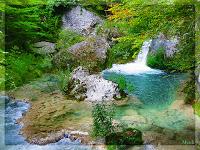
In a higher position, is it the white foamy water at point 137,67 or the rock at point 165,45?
the rock at point 165,45

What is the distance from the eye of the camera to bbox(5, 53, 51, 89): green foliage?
41.2ft

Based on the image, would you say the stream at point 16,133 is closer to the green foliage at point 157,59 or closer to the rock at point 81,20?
the green foliage at point 157,59

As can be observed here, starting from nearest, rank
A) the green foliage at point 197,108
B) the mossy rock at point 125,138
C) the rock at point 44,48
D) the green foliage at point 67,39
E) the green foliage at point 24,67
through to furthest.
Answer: the mossy rock at point 125,138 → the green foliage at point 197,108 → the green foliage at point 24,67 → the rock at point 44,48 → the green foliage at point 67,39

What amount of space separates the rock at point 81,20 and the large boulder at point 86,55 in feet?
9.98

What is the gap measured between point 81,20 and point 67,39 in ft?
6.29

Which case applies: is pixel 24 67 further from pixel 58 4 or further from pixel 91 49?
pixel 58 4

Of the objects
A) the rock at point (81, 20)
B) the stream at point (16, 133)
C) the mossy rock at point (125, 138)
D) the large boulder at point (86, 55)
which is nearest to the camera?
the mossy rock at point (125, 138)

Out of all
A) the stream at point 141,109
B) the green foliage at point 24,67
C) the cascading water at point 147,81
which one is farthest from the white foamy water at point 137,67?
the green foliage at point 24,67

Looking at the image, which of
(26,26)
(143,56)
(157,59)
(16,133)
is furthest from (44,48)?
(16,133)

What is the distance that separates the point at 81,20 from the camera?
58.7ft

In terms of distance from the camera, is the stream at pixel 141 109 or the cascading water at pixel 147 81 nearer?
the stream at pixel 141 109

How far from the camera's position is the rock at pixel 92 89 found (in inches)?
421

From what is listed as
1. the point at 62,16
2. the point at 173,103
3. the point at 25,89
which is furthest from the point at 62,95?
the point at 62,16

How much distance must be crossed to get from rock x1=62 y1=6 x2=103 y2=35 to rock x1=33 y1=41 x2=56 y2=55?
79.1 inches
